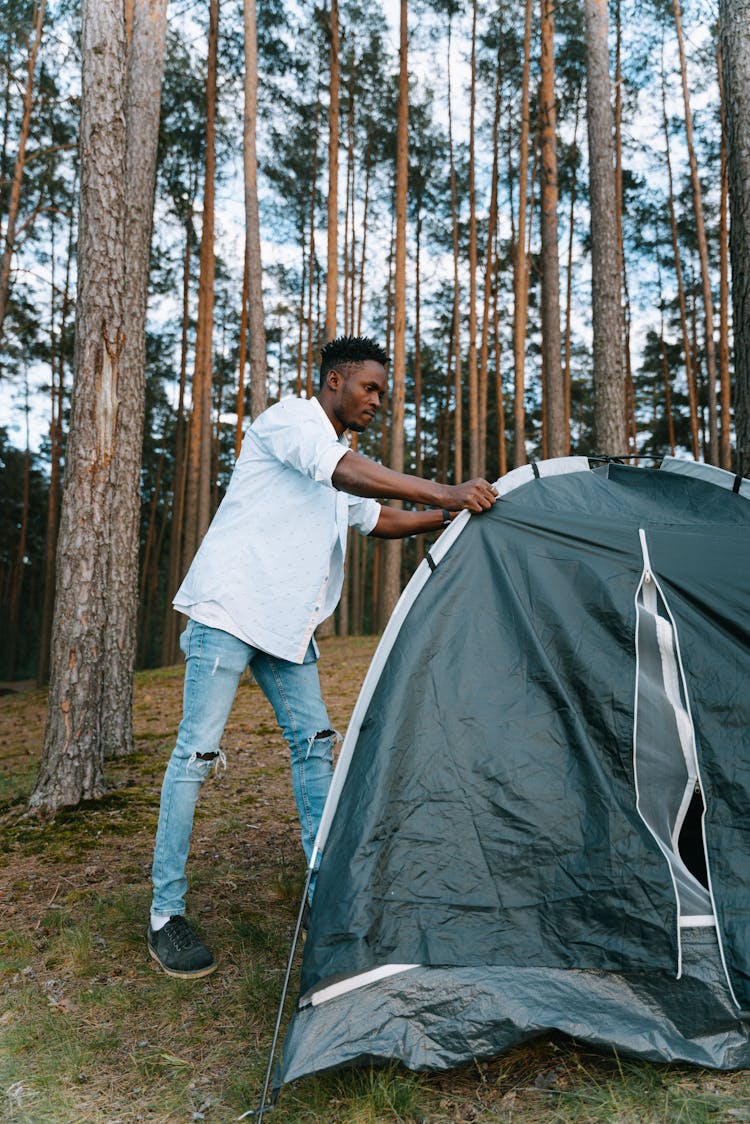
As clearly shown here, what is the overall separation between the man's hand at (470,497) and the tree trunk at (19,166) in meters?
12.3

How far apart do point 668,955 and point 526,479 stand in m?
1.42

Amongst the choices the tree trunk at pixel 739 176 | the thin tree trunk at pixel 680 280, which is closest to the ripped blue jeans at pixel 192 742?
the tree trunk at pixel 739 176

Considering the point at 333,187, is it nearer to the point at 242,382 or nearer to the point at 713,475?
the point at 242,382

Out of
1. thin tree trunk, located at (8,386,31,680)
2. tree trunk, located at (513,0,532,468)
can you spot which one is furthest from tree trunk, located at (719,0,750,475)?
thin tree trunk, located at (8,386,31,680)

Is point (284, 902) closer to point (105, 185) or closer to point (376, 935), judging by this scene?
point (376, 935)

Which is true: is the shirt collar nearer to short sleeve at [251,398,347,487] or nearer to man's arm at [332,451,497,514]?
short sleeve at [251,398,347,487]

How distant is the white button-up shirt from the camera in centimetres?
271

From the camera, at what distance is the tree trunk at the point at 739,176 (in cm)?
385

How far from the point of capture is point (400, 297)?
11.7 meters

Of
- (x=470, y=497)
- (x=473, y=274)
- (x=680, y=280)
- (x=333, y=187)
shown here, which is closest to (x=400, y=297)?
(x=333, y=187)

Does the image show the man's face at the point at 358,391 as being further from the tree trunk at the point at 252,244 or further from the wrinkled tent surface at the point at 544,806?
the tree trunk at the point at 252,244

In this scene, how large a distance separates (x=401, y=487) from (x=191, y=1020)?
169cm

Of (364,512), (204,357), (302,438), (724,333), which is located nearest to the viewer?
(302,438)

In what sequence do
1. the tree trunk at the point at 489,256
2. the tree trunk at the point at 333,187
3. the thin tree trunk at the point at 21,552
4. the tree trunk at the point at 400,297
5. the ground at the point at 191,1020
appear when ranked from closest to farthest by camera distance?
the ground at the point at 191,1020 < the tree trunk at the point at 333,187 < the tree trunk at the point at 400,297 < the tree trunk at the point at 489,256 < the thin tree trunk at the point at 21,552
